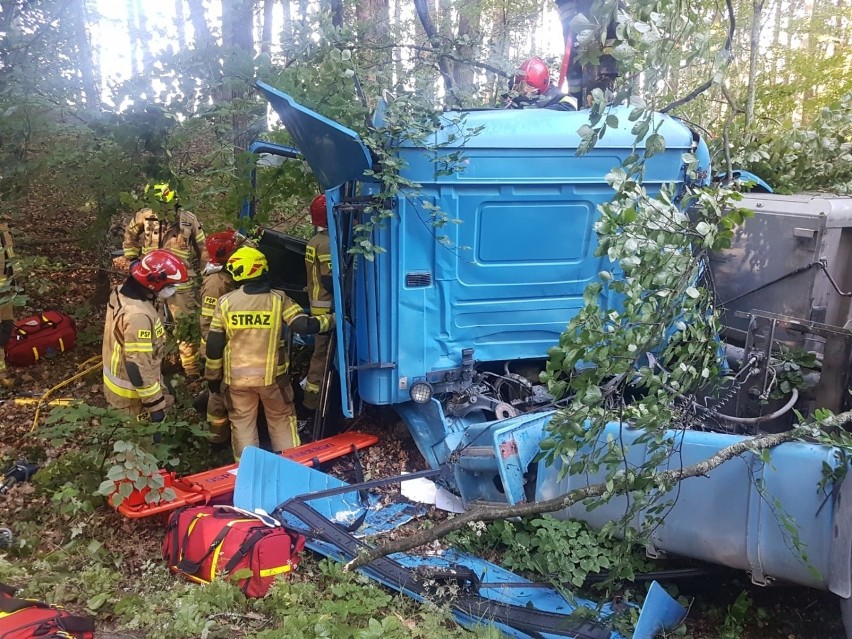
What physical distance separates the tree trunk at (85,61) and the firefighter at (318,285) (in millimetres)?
1693

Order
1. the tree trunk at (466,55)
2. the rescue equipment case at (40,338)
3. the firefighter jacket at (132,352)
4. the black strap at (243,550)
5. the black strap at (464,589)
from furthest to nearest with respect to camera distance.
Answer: the rescue equipment case at (40,338), the tree trunk at (466,55), the firefighter jacket at (132,352), the black strap at (243,550), the black strap at (464,589)

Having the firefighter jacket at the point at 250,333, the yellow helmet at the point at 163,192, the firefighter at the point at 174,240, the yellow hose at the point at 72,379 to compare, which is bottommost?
the yellow hose at the point at 72,379

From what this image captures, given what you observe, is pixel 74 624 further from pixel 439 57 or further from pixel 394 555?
pixel 439 57

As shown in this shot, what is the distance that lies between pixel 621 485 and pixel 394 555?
1.54m

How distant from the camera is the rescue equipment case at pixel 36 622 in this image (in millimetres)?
2414

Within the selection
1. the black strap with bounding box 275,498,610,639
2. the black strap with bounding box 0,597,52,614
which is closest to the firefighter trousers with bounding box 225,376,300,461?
the black strap with bounding box 275,498,610,639

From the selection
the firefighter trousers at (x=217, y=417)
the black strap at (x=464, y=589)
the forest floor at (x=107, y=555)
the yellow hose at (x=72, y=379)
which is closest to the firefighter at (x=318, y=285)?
the forest floor at (x=107, y=555)

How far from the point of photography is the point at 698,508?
121 inches

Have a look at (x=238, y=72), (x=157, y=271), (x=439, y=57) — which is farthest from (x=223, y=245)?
(x=439, y=57)

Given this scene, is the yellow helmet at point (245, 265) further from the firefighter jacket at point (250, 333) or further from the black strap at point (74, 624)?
the black strap at point (74, 624)

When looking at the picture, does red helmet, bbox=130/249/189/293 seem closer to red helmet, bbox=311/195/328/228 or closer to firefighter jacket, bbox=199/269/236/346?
red helmet, bbox=311/195/328/228

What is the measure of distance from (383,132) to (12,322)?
459 centimetres

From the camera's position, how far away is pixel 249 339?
4.64 metres

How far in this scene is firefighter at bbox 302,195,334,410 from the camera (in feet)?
16.6
